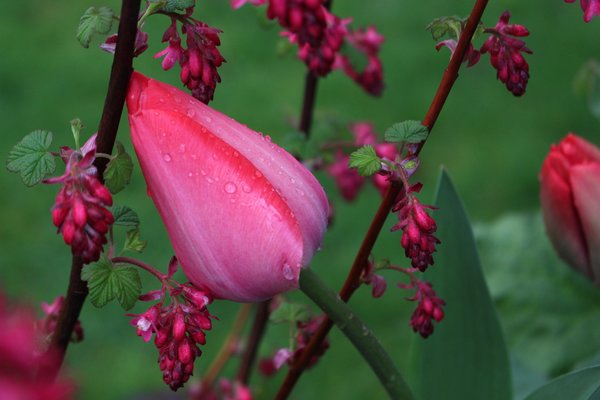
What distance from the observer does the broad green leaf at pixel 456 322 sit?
92 cm

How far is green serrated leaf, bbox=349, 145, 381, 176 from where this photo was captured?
0.66 meters

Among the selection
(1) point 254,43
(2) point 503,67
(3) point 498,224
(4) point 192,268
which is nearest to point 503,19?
(2) point 503,67

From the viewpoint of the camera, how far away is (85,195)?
566 mm

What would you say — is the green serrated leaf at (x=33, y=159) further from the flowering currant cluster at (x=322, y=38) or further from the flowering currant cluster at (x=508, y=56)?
the flowering currant cluster at (x=508, y=56)

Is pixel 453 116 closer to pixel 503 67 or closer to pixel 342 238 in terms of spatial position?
pixel 342 238

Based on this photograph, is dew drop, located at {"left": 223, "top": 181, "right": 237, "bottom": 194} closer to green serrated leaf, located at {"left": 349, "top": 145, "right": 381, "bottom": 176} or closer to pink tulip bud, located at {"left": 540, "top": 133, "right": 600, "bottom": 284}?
green serrated leaf, located at {"left": 349, "top": 145, "right": 381, "bottom": 176}

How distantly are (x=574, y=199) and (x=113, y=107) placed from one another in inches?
21.0

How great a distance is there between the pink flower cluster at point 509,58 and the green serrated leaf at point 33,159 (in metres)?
0.31

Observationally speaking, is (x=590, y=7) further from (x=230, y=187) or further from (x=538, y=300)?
(x=538, y=300)

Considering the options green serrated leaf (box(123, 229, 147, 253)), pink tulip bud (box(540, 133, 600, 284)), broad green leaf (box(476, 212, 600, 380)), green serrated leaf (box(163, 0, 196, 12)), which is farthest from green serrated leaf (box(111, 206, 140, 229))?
broad green leaf (box(476, 212, 600, 380))

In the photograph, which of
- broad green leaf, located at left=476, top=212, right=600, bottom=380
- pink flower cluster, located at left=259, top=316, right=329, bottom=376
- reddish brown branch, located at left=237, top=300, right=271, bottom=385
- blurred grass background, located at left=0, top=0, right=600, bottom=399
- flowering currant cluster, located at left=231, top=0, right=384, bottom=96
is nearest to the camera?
flowering currant cluster, located at left=231, top=0, right=384, bottom=96

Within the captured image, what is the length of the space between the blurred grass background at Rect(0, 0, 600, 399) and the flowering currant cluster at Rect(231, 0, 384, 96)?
1.13 metres

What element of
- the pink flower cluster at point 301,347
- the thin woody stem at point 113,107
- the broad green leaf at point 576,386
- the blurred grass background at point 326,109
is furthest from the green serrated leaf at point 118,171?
the blurred grass background at point 326,109

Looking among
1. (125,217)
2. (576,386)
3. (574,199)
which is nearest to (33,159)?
(125,217)
